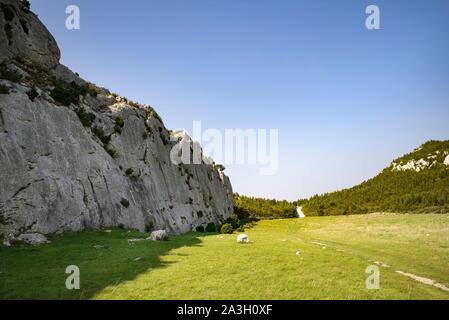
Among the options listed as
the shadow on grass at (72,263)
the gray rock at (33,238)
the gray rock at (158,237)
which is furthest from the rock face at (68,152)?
the gray rock at (158,237)

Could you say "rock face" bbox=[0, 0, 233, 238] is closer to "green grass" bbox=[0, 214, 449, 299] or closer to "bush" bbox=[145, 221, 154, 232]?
"bush" bbox=[145, 221, 154, 232]

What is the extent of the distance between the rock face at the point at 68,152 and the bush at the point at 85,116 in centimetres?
23

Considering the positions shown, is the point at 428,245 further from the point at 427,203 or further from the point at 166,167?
the point at 427,203

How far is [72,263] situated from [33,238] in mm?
10449

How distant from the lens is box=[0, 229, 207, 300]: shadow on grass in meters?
16.0

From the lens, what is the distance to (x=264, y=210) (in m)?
151

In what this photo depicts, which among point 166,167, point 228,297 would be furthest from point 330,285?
point 166,167

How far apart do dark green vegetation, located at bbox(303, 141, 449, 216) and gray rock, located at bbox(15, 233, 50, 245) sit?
10099 cm

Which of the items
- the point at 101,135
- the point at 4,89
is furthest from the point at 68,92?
the point at 4,89

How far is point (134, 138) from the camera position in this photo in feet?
210

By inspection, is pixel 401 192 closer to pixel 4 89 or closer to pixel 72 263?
pixel 72 263

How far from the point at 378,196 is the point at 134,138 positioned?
4503 inches

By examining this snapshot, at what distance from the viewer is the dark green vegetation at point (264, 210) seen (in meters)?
142

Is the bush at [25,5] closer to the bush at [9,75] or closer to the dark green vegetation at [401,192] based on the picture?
the bush at [9,75]
